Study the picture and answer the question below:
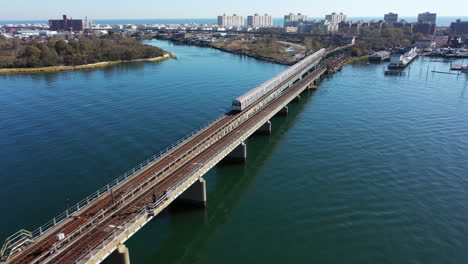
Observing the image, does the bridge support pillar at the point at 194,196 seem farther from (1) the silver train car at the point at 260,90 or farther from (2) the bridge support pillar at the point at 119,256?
(1) the silver train car at the point at 260,90

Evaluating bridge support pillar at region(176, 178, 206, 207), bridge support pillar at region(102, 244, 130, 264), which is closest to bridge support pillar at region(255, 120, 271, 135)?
bridge support pillar at region(176, 178, 206, 207)

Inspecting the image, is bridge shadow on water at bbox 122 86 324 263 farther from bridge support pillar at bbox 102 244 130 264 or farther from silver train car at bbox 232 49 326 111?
silver train car at bbox 232 49 326 111

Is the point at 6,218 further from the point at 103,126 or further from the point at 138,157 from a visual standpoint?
the point at 103,126

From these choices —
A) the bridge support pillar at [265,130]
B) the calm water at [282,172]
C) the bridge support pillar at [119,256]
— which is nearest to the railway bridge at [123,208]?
the bridge support pillar at [119,256]

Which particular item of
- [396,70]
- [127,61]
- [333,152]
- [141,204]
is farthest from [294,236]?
[127,61]

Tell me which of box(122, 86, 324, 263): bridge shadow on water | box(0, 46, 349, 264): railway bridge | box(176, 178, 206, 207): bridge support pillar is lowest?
box(122, 86, 324, 263): bridge shadow on water

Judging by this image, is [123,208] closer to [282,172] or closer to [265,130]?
[282,172]

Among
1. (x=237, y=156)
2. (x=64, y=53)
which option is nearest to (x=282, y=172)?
(x=237, y=156)
